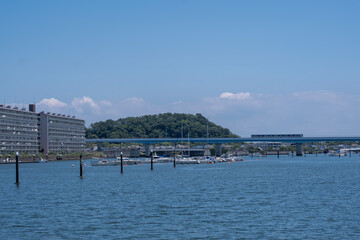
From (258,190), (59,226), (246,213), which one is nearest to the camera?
(59,226)

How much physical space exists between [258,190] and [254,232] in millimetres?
31212

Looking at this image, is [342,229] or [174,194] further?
[174,194]

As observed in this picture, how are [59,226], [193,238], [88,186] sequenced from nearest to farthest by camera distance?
[193,238] → [59,226] → [88,186]

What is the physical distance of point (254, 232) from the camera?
131 ft

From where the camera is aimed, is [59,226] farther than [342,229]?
Yes

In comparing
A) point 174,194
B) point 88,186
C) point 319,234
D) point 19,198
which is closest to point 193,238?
point 319,234

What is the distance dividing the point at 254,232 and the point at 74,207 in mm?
21991

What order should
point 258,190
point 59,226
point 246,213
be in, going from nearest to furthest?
point 59,226, point 246,213, point 258,190

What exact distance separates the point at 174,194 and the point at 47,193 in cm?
1697

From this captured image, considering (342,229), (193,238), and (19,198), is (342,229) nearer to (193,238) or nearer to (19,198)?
(193,238)

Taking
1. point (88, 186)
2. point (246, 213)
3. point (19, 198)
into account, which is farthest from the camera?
point (88, 186)

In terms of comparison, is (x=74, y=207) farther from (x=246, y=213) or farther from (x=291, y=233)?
(x=291, y=233)

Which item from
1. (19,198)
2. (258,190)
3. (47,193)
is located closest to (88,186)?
(47,193)

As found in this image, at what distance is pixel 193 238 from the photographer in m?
38.1
